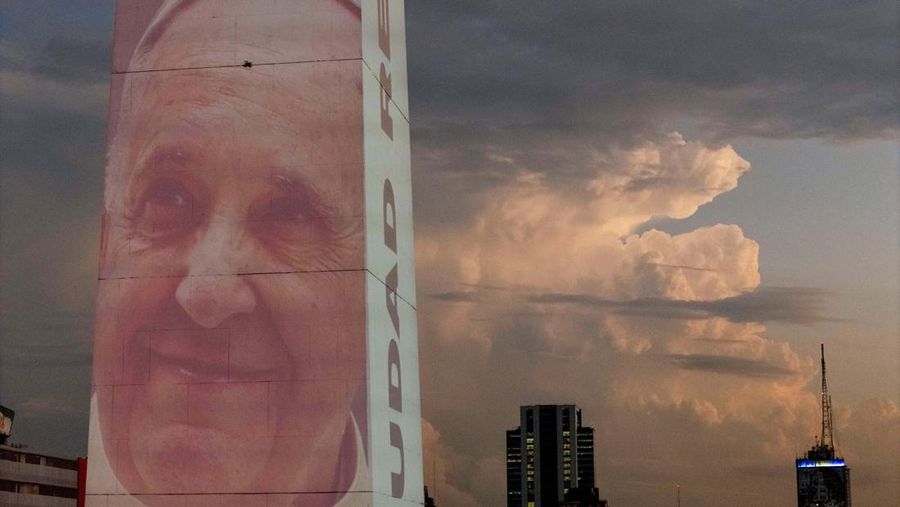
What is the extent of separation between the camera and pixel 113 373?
143ft

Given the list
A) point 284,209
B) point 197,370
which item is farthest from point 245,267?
point 197,370

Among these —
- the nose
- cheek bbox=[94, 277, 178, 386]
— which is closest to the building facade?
cheek bbox=[94, 277, 178, 386]

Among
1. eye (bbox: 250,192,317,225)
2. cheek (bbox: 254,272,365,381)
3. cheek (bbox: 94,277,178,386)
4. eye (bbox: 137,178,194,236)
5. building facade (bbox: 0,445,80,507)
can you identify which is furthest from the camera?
building facade (bbox: 0,445,80,507)

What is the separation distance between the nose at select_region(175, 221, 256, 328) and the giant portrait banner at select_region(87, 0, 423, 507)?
4cm

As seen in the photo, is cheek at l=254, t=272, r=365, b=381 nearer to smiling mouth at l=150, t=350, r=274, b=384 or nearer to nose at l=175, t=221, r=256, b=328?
nose at l=175, t=221, r=256, b=328

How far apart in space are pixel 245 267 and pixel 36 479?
13449cm

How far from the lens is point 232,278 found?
43.3m

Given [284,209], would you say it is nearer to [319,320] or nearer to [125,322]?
[319,320]

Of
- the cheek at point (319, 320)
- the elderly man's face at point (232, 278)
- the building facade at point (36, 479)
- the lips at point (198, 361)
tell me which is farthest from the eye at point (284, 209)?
the building facade at point (36, 479)

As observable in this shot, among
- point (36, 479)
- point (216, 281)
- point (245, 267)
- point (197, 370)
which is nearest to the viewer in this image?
point (197, 370)

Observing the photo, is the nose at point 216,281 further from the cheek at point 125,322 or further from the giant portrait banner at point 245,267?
the cheek at point 125,322

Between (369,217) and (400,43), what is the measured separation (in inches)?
363

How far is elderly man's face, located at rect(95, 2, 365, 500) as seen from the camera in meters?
42.4

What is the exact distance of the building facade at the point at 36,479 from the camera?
164250 mm
